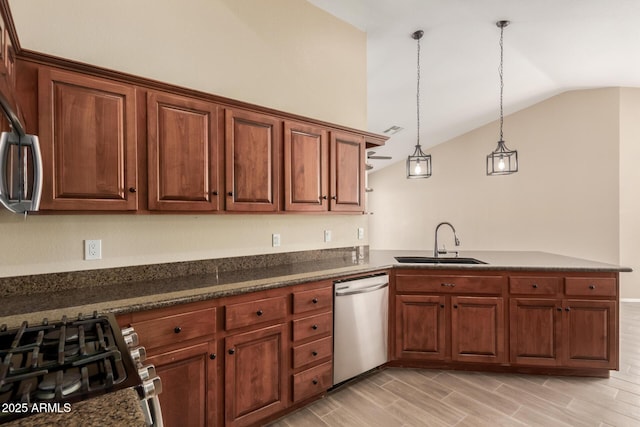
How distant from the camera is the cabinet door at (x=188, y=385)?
1.67 meters

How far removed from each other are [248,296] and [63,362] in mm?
1113

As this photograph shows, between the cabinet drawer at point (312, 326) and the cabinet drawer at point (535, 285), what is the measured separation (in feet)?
5.35

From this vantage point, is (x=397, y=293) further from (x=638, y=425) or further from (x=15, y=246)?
(x=15, y=246)

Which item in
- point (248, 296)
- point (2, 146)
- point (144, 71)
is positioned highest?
point (144, 71)

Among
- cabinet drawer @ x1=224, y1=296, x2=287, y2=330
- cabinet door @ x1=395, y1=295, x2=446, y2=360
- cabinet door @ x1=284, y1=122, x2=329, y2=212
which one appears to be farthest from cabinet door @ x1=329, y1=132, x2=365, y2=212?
cabinet drawer @ x1=224, y1=296, x2=287, y2=330

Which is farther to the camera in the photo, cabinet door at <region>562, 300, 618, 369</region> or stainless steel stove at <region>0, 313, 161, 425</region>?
cabinet door at <region>562, 300, 618, 369</region>

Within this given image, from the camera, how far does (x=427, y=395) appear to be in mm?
2529

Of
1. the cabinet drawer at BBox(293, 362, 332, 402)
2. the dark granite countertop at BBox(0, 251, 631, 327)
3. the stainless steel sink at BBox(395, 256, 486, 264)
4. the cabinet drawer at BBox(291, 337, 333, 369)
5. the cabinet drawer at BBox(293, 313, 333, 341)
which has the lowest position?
the cabinet drawer at BBox(293, 362, 332, 402)

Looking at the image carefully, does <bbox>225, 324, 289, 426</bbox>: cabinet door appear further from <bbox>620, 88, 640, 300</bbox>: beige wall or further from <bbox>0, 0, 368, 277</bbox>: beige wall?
<bbox>620, 88, 640, 300</bbox>: beige wall

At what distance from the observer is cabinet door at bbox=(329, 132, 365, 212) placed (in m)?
2.92

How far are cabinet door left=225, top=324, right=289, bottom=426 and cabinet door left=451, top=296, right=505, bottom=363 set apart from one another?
1.56 meters

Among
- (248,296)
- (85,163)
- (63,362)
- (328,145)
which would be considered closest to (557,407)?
(248,296)

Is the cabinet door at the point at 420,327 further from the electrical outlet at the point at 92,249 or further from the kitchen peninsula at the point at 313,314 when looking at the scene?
the electrical outlet at the point at 92,249

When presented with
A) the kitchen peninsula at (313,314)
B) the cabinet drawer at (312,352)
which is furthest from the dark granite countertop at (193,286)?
the cabinet drawer at (312,352)
